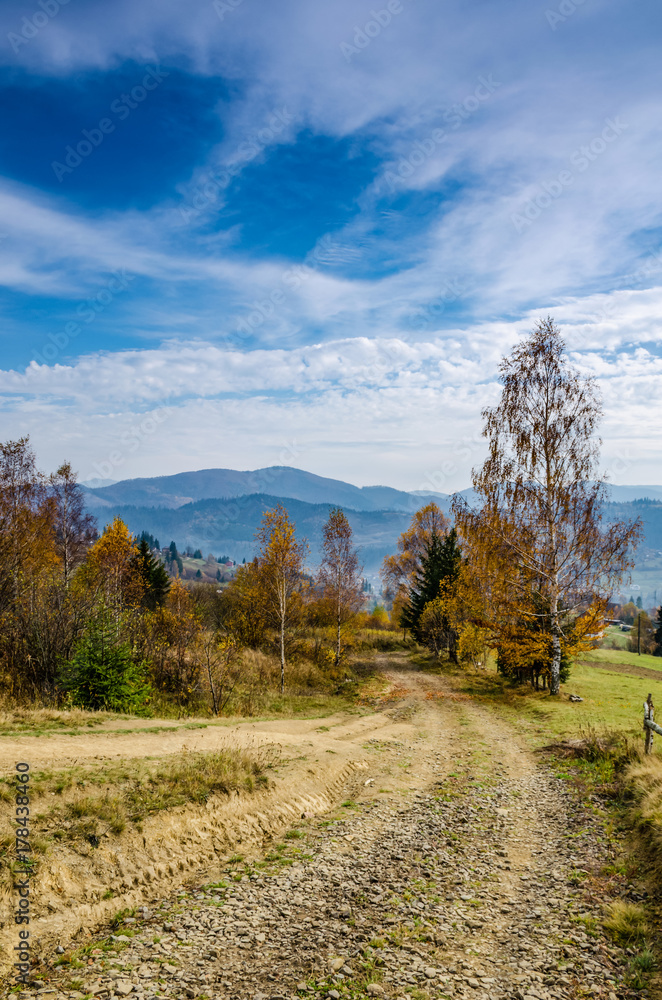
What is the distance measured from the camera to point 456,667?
43.2m

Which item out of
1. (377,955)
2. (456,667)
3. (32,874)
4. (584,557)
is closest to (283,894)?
(377,955)

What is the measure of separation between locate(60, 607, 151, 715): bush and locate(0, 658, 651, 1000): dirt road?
157 inches

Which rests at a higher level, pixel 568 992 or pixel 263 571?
pixel 263 571

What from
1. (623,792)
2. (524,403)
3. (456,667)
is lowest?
(456,667)

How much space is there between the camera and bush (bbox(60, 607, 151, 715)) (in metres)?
19.0

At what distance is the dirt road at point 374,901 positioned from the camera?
23.8 ft

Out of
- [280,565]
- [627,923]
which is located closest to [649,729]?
[627,923]

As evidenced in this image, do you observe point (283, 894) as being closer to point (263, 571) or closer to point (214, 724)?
point (214, 724)

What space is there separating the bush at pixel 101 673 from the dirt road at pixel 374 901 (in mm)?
3980

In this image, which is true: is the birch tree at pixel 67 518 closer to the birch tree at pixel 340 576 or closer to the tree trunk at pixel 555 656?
the birch tree at pixel 340 576

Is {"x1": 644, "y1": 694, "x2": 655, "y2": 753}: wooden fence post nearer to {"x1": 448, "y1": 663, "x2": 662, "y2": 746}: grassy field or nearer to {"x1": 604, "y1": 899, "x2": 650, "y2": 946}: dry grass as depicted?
{"x1": 448, "y1": 663, "x2": 662, "y2": 746}: grassy field

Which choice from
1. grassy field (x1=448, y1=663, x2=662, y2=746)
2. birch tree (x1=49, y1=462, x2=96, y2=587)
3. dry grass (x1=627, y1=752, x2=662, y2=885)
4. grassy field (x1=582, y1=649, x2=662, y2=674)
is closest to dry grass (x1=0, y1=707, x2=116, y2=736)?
dry grass (x1=627, y1=752, x2=662, y2=885)

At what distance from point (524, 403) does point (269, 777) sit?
2350 cm

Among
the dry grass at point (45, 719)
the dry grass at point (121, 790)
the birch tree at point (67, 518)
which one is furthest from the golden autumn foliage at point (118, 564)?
the dry grass at point (121, 790)
